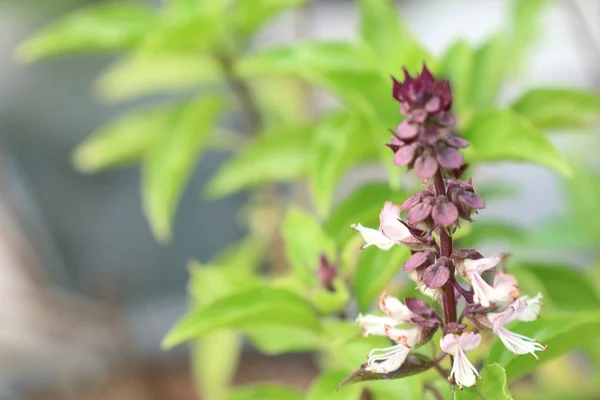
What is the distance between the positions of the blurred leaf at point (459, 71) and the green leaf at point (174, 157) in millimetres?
293

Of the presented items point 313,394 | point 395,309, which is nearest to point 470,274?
point 395,309

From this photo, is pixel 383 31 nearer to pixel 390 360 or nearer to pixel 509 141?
pixel 509 141

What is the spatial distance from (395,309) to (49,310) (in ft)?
4.28

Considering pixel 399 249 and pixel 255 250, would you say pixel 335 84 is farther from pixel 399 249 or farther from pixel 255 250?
pixel 255 250

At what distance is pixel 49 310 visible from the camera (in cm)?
155

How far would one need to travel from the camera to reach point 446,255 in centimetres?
39

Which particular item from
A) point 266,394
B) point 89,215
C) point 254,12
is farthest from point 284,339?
point 89,215

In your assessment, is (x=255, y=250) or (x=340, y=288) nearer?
(x=340, y=288)

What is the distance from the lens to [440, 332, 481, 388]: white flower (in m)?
0.38

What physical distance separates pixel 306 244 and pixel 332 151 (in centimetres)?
8

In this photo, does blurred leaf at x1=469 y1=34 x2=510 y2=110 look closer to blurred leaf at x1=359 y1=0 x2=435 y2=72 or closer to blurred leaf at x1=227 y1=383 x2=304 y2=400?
blurred leaf at x1=359 y1=0 x2=435 y2=72

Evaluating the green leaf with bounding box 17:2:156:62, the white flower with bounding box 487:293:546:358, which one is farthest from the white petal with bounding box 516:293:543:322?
the green leaf with bounding box 17:2:156:62

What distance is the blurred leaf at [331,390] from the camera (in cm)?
49

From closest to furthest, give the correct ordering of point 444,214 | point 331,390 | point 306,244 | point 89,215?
1. point 444,214
2. point 331,390
3. point 306,244
4. point 89,215
